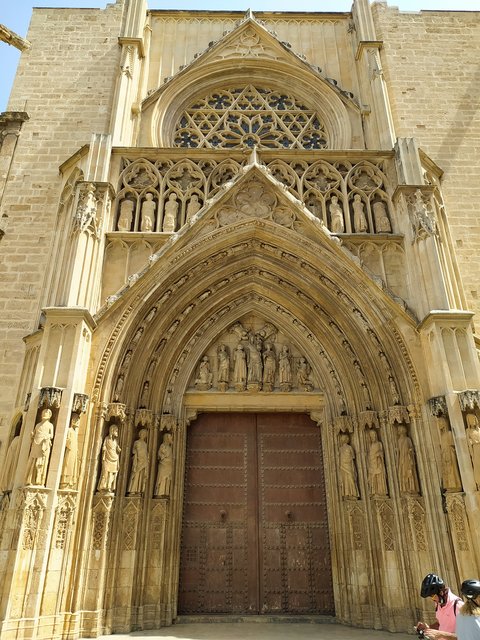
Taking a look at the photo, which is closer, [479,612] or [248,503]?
[479,612]

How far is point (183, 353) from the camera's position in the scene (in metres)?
9.85

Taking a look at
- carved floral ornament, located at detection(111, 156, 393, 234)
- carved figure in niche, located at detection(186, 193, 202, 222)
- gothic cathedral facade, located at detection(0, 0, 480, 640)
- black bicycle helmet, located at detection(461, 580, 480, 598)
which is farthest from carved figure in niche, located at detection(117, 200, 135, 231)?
black bicycle helmet, located at detection(461, 580, 480, 598)

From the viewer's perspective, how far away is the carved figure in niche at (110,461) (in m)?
7.86

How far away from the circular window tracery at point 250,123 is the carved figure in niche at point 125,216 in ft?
10.9

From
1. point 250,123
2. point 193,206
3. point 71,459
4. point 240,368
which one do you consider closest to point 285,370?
point 240,368

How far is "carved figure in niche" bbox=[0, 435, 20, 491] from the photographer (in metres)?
7.87

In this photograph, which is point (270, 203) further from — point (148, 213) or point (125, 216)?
point (125, 216)

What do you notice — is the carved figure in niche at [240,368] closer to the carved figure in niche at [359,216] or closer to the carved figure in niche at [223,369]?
the carved figure in niche at [223,369]

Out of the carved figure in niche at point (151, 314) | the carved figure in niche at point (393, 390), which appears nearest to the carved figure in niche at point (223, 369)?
the carved figure in niche at point (151, 314)

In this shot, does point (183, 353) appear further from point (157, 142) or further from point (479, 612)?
point (479, 612)

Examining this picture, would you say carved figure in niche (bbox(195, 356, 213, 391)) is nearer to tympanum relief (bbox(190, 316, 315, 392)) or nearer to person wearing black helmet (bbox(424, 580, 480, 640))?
tympanum relief (bbox(190, 316, 315, 392))

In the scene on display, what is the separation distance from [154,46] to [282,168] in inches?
263

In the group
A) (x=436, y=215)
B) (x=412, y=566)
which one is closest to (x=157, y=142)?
(x=436, y=215)

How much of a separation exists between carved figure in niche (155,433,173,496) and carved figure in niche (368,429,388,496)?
3.34m
